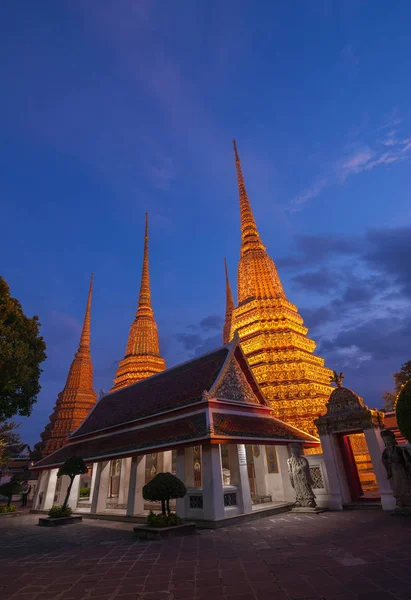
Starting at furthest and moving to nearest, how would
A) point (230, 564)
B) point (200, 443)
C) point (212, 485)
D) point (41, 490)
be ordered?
1. point (41, 490)
2. point (200, 443)
3. point (212, 485)
4. point (230, 564)

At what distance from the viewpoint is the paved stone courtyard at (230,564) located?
4.98m

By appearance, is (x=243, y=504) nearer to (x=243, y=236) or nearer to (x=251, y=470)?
(x=251, y=470)

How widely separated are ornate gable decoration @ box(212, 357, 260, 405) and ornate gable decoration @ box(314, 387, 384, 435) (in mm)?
3038

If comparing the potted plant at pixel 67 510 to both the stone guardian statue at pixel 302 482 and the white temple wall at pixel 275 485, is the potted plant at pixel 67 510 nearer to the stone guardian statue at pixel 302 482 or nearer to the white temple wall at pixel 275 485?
the white temple wall at pixel 275 485

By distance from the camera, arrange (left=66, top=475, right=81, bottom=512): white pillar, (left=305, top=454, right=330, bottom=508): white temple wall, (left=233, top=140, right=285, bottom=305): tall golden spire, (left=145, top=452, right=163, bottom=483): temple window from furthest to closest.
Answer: (left=233, top=140, right=285, bottom=305): tall golden spire < (left=145, top=452, right=163, bottom=483): temple window < (left=66, top=475, right=81, bottom=512): white pillar < (left=305, top=454, right=330, bottom=508): white temple wall

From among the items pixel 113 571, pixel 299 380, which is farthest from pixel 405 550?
pixel 299 380

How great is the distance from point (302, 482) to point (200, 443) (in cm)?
453

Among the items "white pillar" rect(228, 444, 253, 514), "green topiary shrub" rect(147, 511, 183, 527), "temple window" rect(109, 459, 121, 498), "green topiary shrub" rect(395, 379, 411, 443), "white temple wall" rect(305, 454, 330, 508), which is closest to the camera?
"green topiary shrub" rect(395, 379, 411, 443)

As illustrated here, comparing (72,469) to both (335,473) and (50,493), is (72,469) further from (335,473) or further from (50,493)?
(335,473)

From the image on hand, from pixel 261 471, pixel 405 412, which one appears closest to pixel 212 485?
pixel 261 471

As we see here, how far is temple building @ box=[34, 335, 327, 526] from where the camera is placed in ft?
38.5

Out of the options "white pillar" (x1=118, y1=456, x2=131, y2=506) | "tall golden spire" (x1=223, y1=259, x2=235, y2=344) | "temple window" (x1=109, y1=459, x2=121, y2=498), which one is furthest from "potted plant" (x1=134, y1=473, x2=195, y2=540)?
"tall golden spire" (x1=223, y1=259, x2=235, y2=344)

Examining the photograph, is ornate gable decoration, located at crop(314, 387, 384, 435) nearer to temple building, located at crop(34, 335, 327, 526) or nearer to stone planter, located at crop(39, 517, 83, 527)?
temple building, located at crop(34, 335, 327, 526)

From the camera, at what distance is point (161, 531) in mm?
9500
